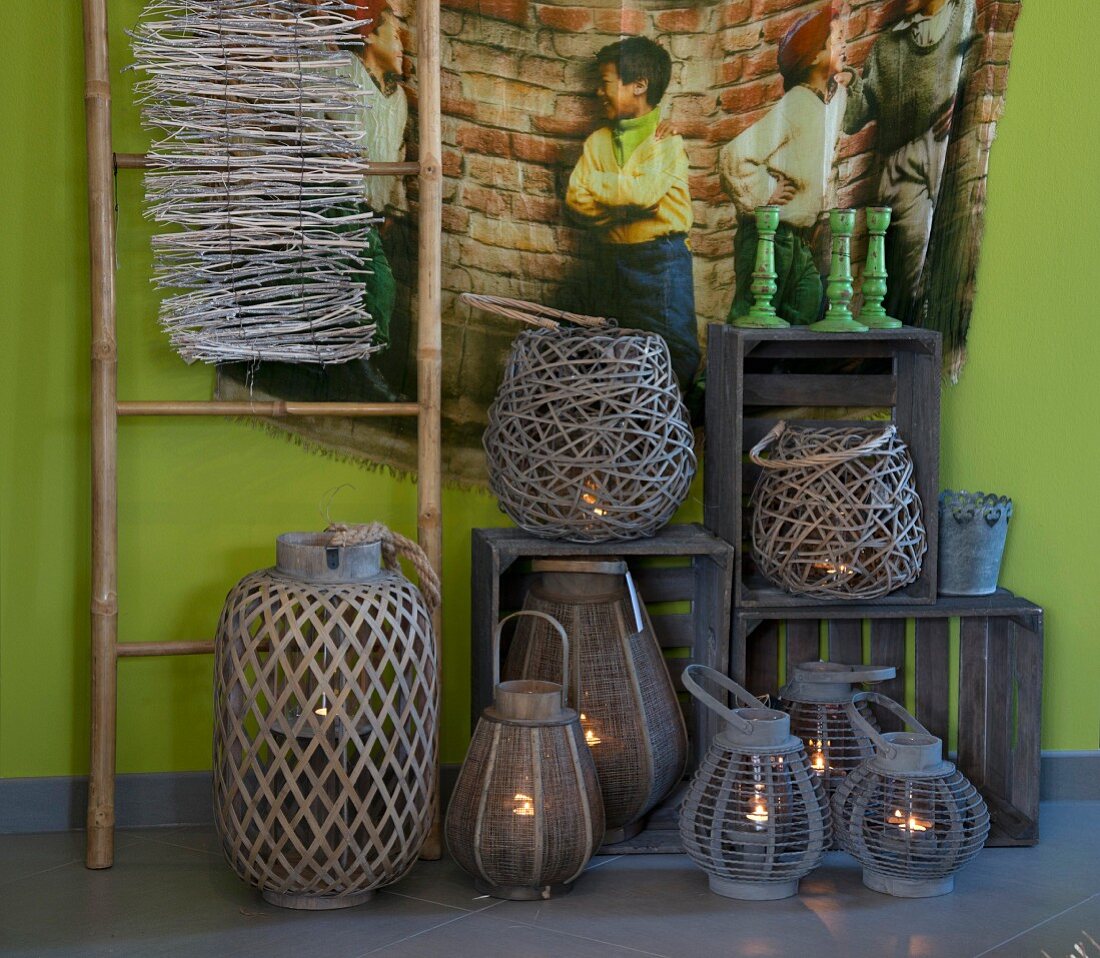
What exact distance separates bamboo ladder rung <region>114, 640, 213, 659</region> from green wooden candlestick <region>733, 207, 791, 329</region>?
108 centimetres

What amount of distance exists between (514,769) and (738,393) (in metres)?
0.73

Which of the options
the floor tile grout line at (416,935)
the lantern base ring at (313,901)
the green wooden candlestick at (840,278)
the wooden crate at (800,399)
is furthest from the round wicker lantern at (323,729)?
the green wooden candlestick at (840,278)

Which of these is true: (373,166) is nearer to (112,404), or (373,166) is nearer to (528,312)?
(528,312)

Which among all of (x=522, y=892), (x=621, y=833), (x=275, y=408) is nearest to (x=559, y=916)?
(x=522, y=892)

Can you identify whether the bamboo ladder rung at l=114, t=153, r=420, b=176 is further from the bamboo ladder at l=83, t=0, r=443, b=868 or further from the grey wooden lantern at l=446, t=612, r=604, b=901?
the grey wooden lantern at l=446, t=612, r=604, b=901

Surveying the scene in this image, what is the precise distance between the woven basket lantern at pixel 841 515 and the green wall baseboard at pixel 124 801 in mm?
766

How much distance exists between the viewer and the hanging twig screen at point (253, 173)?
2.35m

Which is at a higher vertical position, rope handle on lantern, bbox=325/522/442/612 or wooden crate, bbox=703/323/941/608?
wooden crate, bbox=703/323/941/608

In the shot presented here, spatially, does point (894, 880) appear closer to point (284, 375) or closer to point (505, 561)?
point (505, 561)

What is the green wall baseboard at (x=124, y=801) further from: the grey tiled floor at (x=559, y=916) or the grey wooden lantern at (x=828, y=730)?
the grey wooden lantern at (x=828, y=730)

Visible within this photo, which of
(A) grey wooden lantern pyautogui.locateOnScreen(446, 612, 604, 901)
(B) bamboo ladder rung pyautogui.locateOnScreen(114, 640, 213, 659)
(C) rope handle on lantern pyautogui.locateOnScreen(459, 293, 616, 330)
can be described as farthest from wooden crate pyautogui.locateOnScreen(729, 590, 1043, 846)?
(B) bamboo ladder rung pyautogui.locateOnScreen(114, 640, 213, 659)

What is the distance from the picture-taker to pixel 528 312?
2.50 m

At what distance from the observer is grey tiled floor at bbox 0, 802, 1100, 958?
2.06 metres

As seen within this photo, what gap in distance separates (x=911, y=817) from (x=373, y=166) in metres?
1.37
